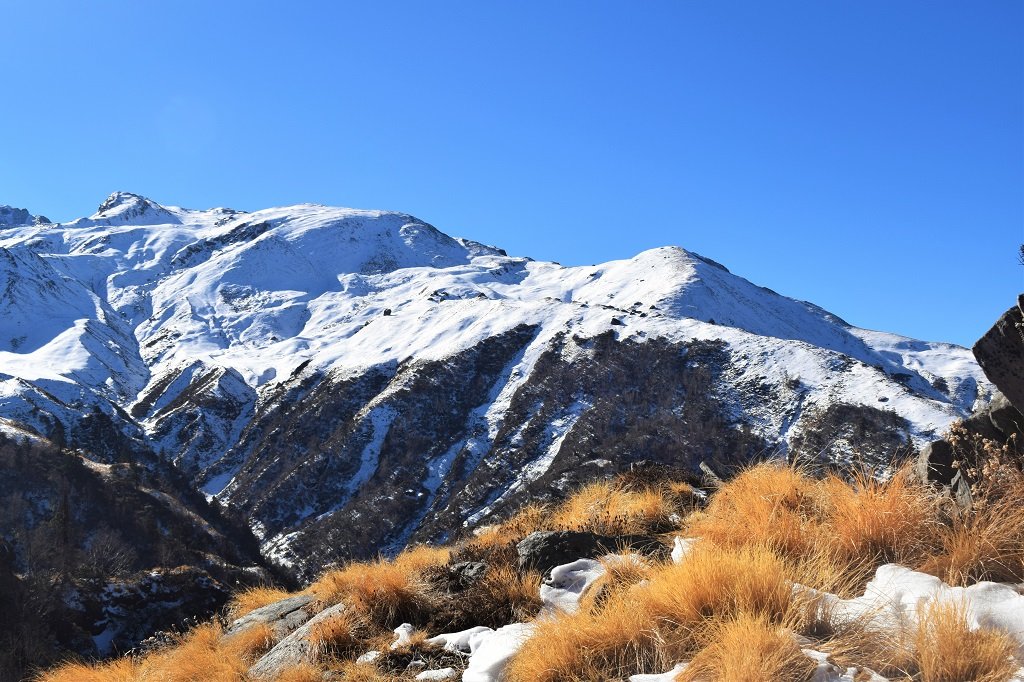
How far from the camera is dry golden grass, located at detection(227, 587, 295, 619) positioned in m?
10.2

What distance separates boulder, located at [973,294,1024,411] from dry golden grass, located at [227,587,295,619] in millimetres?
9171

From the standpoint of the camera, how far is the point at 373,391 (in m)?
157

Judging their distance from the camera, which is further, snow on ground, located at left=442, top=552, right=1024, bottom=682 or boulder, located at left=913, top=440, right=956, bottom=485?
boulder, located at left=913, top=440, right=956, bottom=485

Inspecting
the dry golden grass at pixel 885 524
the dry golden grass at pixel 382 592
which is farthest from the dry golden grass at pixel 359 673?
the dry golden grass at pixel 885 524

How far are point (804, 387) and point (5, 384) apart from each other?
153 m

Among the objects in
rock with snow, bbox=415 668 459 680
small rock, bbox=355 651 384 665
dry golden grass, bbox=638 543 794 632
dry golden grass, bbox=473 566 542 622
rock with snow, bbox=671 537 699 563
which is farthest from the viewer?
dry golden grass, bbox=473 566 542 622

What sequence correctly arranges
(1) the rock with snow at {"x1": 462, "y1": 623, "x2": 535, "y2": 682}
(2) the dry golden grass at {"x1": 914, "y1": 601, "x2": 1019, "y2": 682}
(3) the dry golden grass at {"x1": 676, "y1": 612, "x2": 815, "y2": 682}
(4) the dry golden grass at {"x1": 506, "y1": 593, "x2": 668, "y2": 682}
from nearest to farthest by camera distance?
(2) the dry golden grass at {"x1": 914, "y1": 601, "x2": 1019, "y2": 682}
(3) the dry golden grass at {"x1": 676, "y1": 612, "x2": 815, "y2": 682}
(4) the dry golden grass at {"x1": 506, "y1": 593, "x2": 668, "y2": 682}
(1) the rock with snow at {"x1": 462, "y1": 623, "x2": 535, "y2": 682}

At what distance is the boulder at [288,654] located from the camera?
19.9 feet

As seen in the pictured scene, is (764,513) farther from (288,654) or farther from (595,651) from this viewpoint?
(288,654)

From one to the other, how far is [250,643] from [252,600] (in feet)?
11.3

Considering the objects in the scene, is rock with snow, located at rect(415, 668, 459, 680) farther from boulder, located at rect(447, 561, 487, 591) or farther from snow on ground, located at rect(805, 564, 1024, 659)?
snow on ground, located at rect(805, 564, 1024, 659)

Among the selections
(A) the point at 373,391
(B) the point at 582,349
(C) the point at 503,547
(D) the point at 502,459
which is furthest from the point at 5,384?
(C) the point at 503,547

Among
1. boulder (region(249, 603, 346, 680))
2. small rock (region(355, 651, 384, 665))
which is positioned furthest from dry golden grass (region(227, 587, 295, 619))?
small rock (region(355, 651, 384, 665))

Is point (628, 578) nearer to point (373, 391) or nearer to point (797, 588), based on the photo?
point (797, 588)
